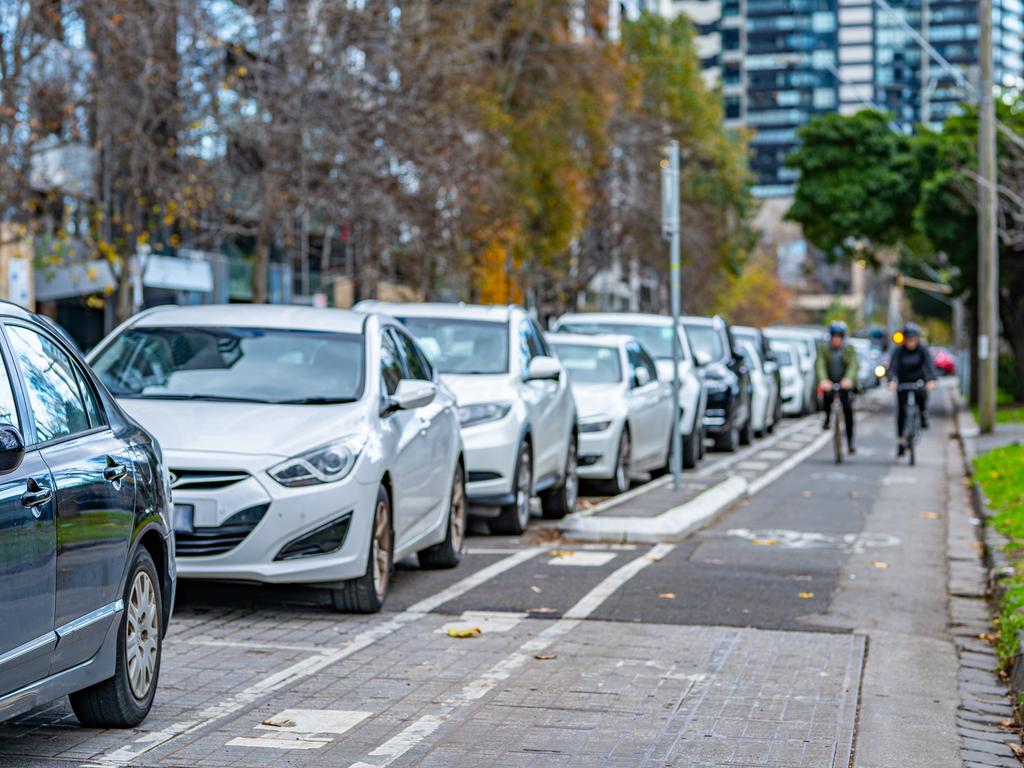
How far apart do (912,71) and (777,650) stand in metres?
182

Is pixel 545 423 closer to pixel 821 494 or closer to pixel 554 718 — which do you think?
pixel 821 494

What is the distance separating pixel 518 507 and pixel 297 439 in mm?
4998

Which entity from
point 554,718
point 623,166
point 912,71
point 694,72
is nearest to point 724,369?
point 554,718

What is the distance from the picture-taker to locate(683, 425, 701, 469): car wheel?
23.5 m

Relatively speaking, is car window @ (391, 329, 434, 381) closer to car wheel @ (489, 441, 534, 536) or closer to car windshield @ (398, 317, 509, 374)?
car wheel @ (489, 441, 534, 536)

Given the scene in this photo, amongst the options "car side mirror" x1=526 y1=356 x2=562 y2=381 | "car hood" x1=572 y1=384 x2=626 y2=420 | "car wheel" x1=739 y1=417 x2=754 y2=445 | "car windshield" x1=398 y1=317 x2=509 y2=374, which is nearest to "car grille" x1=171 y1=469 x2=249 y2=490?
"car side mirror" x1=526 y1=356 x2=562 y2=381

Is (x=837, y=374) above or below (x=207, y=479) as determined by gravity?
above

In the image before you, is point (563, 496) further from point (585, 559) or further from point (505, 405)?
point (585, 559)

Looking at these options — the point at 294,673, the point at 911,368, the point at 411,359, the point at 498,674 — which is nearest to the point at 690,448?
the point at 911,368

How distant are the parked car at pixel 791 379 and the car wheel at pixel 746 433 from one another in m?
11.2

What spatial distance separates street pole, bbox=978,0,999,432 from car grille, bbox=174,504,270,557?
21957 mm

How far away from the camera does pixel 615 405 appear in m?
18.4

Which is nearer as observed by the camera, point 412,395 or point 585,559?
point 412,395

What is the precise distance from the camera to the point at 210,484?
9234mm
